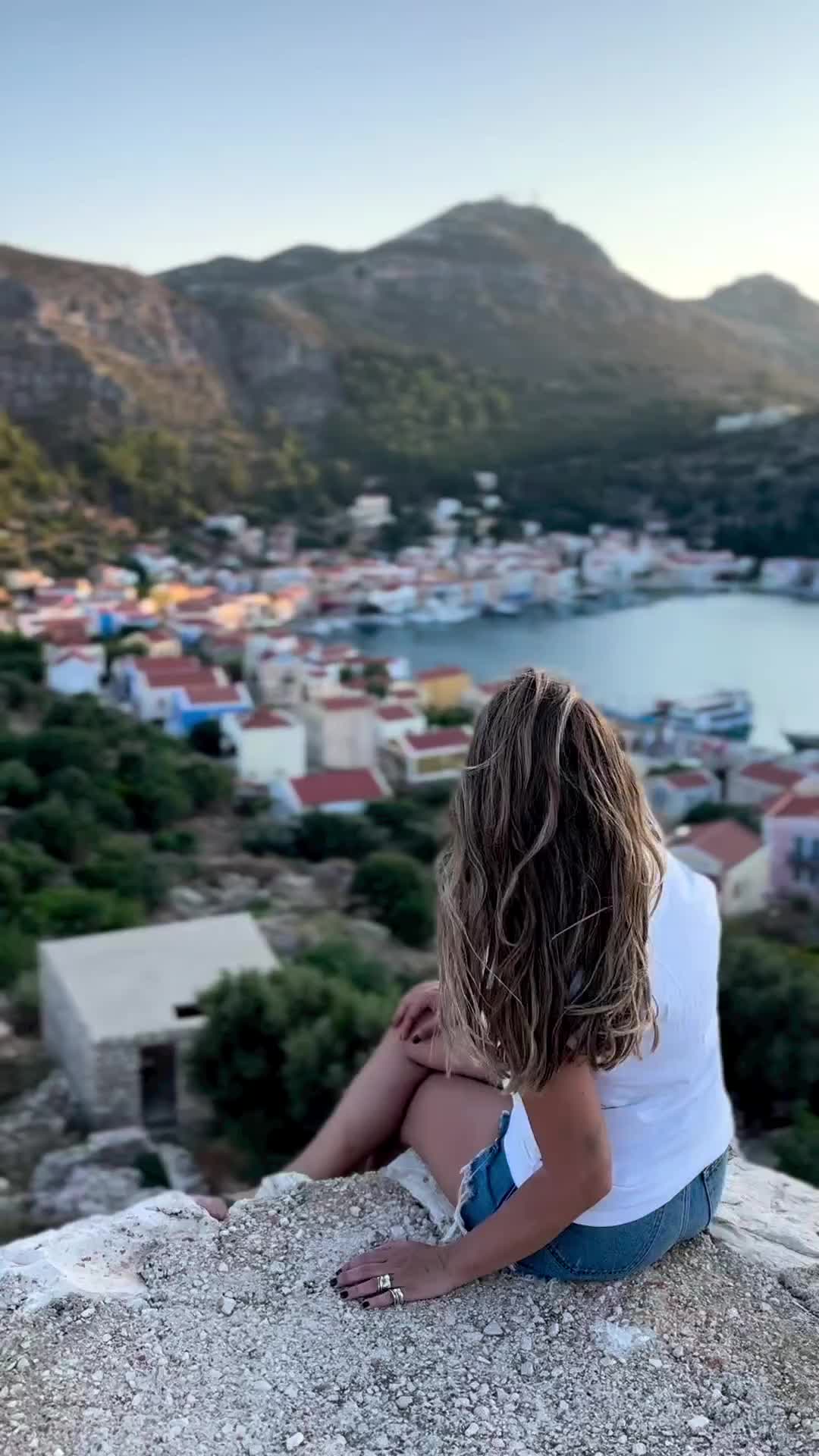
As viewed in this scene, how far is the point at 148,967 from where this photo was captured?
231 inches

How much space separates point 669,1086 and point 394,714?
16.6 metres

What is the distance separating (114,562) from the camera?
103 ft

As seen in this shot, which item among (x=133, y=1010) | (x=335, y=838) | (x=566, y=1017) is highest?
(x=566, y=1017)

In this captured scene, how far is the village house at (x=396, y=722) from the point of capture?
57.2 feet

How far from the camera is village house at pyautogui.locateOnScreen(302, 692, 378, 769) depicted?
55.8 ft

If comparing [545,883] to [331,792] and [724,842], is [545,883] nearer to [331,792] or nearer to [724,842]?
[724,842]

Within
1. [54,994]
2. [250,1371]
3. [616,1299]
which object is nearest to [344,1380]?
[250,1371]

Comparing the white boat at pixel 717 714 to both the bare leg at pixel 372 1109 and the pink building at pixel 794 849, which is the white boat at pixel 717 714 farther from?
the bare leg at pixel 372 1109

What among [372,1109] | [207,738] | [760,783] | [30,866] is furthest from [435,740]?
[372,1109]

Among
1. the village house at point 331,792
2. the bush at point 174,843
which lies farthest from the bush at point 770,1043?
the village house at point 331,792

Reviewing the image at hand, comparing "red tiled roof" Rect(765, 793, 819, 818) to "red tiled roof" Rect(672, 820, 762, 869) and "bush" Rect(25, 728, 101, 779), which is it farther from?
Answer: "bush" Rect(25, 728, 101, 779)

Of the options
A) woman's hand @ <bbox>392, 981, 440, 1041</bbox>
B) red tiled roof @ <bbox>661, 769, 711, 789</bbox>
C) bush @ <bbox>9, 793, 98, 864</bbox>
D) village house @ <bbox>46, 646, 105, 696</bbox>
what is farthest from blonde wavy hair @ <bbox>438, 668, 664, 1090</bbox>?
village house @ <bbox>46, 646, 105, 696</bbox>

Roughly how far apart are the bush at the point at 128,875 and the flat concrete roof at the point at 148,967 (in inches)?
126

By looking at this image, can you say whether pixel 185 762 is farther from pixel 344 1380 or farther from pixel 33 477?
pixel 33 477
